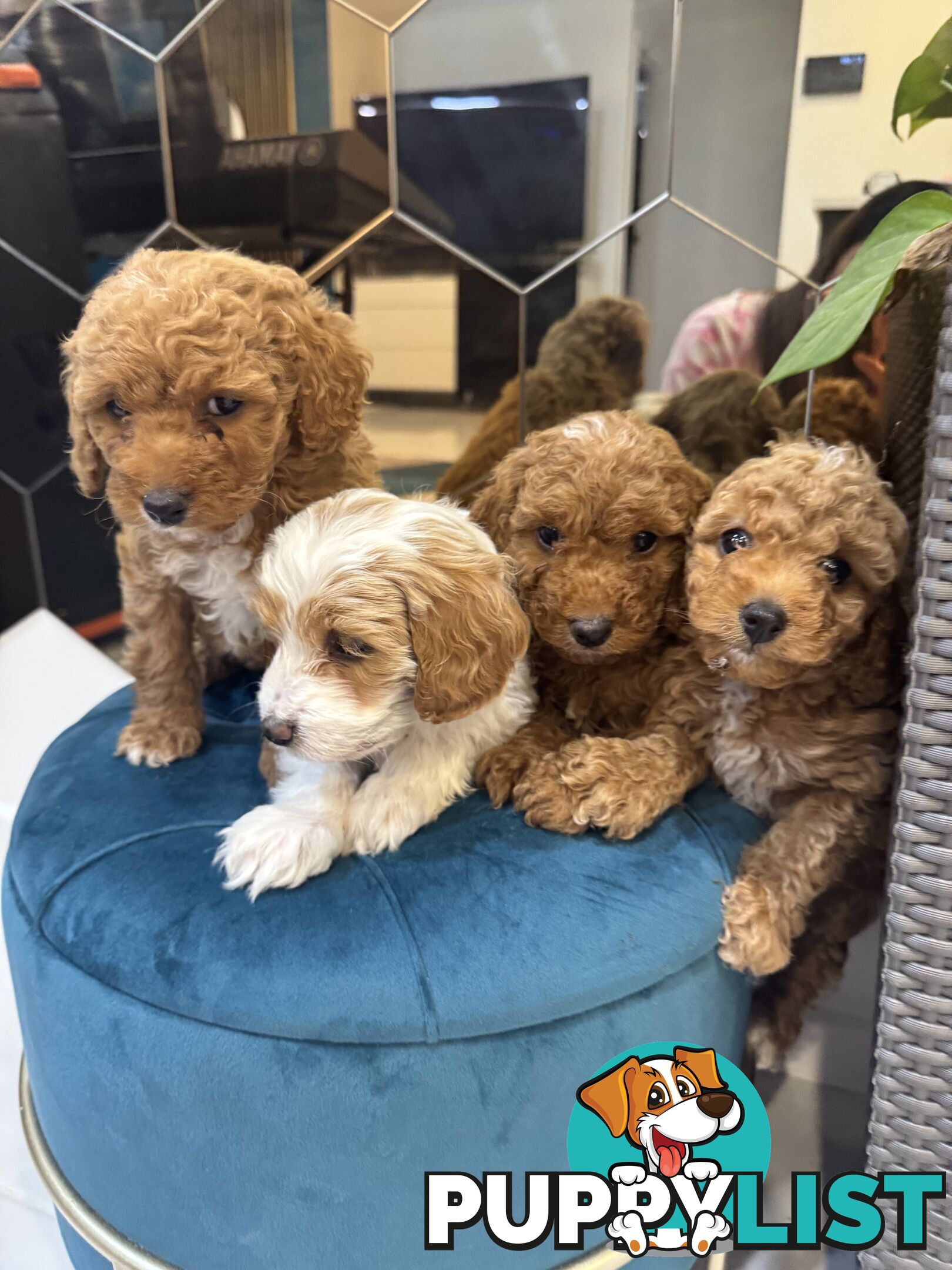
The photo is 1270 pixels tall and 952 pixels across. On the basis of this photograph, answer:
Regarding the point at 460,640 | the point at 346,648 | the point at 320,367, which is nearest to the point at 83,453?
the point at 320,367

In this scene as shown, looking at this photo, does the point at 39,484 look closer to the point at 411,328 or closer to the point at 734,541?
the point at 411,328

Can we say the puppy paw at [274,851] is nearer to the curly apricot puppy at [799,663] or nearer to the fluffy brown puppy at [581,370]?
the curly apricot puppy at [799,663]

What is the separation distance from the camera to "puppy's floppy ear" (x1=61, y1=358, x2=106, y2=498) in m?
1.29

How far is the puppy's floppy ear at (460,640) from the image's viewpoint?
113cm

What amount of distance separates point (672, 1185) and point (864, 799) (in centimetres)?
59

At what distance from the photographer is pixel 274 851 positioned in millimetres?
1151

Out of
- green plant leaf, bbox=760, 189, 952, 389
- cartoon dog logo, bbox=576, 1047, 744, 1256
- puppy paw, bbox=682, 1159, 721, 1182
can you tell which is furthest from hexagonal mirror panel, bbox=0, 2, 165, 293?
puppy paw, bbox=682, 1159, 721, 1182

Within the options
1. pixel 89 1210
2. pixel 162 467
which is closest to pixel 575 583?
pixel 162 467

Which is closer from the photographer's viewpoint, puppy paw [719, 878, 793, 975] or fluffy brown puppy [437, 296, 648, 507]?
puppy paw [719, 878, 793, 975]

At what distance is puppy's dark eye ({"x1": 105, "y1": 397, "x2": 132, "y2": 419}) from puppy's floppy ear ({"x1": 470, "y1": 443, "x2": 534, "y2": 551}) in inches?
21.1

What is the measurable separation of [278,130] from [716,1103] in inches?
81.7

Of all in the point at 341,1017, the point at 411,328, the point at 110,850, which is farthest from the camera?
the point at 411,328

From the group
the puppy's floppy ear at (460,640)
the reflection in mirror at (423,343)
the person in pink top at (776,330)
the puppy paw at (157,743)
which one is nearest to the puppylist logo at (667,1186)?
the puppy's floppy ear at (460,640)

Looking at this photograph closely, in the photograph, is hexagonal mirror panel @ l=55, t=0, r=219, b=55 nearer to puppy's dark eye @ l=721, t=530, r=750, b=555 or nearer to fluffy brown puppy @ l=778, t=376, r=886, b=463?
fluffy brown puppy @ l=778, t=376, r=886, b=463
